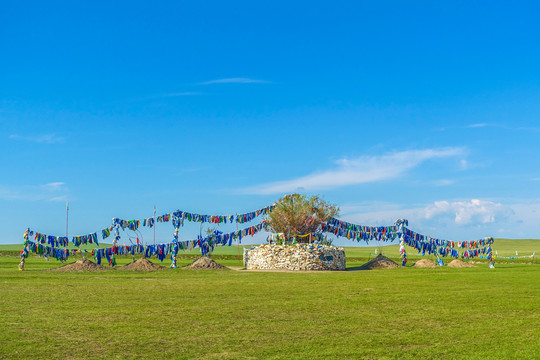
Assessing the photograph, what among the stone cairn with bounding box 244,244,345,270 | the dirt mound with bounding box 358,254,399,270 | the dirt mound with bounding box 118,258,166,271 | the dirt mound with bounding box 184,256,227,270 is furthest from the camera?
the dirt mound with bounding box 358,254,399,270

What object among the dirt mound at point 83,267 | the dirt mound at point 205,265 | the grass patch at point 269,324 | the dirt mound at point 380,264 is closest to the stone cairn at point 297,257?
the dirt mound at point 380,264

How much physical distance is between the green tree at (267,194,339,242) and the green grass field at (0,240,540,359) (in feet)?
71.3

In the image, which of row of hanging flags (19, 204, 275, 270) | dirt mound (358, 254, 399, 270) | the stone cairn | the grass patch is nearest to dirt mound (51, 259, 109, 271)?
row of hanging flags (19, 204, 275, 270)

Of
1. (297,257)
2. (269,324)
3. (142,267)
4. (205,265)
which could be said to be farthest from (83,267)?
(269,324)

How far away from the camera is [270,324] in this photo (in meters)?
10.4

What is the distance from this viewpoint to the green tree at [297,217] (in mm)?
38812

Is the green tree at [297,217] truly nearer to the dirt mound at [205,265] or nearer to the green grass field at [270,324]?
the dirt mound at [205,265]

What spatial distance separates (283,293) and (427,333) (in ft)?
25.5

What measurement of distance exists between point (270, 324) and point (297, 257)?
78.2 ft

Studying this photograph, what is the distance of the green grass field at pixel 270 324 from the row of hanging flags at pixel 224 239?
18246 mm

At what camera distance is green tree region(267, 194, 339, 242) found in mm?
38812

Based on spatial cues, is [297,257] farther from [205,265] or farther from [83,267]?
[83,267]

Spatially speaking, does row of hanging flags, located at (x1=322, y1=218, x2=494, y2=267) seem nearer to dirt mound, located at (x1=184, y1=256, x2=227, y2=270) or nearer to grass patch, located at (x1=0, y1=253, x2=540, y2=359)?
dirt mound, located at (x1=184, y1=256, x2=227, y2=270)

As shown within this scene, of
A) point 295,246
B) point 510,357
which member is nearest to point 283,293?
point 510,357
